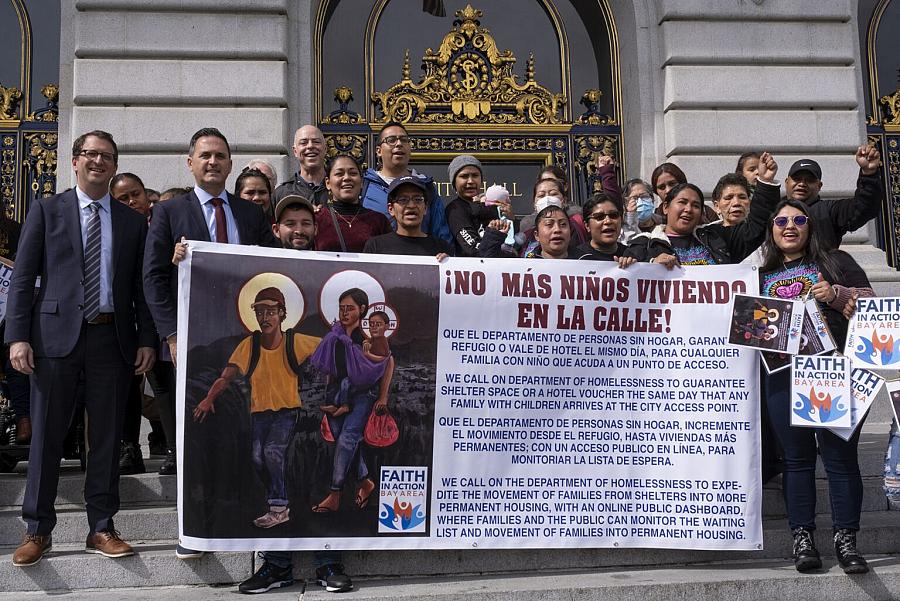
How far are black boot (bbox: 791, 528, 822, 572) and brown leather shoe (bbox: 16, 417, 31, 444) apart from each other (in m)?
5.10

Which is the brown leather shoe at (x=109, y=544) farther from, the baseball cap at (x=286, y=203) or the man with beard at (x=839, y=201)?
the man with beard at (x=839, y=201)

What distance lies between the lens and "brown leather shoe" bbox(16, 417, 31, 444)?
21.3 feet

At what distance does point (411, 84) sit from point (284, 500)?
7.72 meters

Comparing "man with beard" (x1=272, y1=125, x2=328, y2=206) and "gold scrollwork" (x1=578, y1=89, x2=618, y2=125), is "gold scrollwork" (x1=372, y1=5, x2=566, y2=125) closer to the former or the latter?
"gold scrollwork" (x1=578, y1=89, x2=618, y2=125)

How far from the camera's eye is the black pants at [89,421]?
5223 millimetres

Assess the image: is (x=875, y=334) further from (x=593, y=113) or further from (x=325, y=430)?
(x=593, y=113)

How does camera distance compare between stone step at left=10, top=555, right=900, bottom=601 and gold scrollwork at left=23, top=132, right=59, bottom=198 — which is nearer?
stone step at left=10, top=555, right=900, bottom=601

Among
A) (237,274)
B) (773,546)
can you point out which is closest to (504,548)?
(773,546)

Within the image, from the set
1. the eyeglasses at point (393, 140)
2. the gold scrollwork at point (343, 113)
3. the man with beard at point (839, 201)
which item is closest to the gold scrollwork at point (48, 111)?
the gold scrollwork at point (343, 113)

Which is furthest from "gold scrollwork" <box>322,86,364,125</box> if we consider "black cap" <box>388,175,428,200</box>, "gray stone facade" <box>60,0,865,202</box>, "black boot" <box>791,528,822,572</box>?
"black boot" <box>791,528,822,572</box>

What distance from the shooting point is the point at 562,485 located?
550 centimetres

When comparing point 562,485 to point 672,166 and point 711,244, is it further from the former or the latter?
point 672,166

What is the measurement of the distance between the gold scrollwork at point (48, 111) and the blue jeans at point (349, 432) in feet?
26.1

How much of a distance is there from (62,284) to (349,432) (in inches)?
74.2
